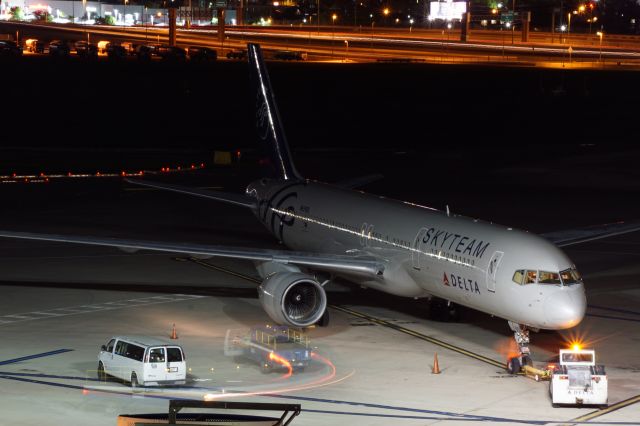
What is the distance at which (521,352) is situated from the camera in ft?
110

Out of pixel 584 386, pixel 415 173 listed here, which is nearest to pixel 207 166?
pixel 415 173

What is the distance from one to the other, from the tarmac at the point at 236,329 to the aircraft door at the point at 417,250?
242 centimetres

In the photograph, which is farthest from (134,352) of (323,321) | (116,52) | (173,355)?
(116,52)

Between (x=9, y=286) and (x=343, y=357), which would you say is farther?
(x=9, y=286)

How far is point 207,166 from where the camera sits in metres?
90.4

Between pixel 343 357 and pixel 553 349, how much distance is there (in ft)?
22.3

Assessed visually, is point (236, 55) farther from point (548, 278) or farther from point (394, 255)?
point (548, 278)

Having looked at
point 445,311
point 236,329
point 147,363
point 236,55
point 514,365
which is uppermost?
point 236,55

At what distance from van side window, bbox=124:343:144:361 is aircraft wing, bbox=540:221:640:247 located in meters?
17.1

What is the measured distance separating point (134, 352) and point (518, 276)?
11.5m

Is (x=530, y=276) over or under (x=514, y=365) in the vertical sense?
over

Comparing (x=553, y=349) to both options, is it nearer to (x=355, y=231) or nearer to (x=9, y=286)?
(x=355, y=231)

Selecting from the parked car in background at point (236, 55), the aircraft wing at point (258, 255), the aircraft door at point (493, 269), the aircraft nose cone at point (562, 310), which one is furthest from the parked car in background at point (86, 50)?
the aircraft nose cone at point (562, 310)

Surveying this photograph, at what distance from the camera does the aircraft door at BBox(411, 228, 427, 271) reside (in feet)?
125
